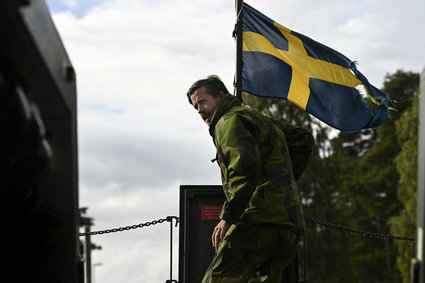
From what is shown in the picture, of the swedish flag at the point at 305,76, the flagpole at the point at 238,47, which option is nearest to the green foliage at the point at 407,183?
the swedish flag at the point at 305,76

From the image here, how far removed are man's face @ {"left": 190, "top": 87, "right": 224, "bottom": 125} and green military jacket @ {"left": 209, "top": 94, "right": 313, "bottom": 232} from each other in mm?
175

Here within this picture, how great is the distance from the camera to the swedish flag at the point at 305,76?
10.2m

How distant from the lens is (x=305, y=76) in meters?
10.3

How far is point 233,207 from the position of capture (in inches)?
233

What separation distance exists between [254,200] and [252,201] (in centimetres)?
1

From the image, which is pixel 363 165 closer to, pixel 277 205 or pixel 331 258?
pixel 331 258

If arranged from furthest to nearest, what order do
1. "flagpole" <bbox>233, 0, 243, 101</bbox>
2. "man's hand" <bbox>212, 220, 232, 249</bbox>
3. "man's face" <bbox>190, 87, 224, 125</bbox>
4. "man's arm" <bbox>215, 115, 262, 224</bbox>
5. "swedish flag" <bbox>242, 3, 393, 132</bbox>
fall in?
"swedish flag" <bbox>242, 3, 393, 132</bbox> < "flagpole" <bbox>233, 0, 243, 101</bbox> < "man's face" <bbox>190, 87, 224, 125</bbox> < "man's hand" <bbox>212, 220, 232, 249</bbox> < "man's arm" <bbox>215, 115, 262, 224</bbox>

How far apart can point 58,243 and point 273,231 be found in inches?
94.5

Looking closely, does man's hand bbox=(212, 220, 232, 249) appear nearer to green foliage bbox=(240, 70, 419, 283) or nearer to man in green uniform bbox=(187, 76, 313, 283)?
man in green uniform bbox=(187, 76, 313, 283)

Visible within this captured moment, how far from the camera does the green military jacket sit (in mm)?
5918

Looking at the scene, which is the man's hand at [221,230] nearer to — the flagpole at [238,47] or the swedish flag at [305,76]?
the flagpole at [238,47]

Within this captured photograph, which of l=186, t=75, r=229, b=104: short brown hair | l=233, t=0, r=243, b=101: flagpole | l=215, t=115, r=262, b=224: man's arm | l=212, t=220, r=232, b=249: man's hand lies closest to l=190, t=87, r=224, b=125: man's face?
l=186, t=75, r=229, b=104: short brown hair

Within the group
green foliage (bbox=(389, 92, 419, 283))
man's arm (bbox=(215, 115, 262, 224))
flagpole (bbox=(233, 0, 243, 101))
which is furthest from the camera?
green foliage (bbox=(389, 92, 419, 283))

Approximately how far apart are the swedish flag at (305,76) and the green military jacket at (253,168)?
12.3 feet
